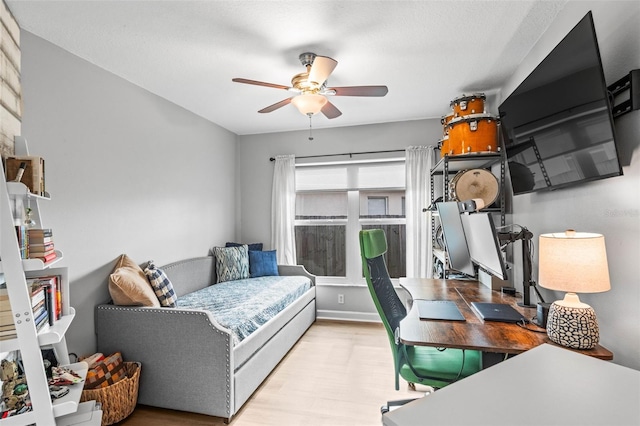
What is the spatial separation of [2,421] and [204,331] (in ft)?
3.20

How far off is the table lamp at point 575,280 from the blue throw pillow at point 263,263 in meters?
→ 3.20

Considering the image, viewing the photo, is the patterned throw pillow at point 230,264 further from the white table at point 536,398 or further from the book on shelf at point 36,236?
the white table at point 536,398

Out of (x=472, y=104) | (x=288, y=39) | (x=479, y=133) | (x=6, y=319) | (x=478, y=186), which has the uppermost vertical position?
(x=288, y=39)

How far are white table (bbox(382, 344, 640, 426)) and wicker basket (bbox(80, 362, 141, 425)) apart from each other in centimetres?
223

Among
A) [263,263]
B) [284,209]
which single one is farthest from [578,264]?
[284,209]

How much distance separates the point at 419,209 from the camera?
3986 millimetres

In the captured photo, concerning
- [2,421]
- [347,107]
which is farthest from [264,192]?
[2,421]

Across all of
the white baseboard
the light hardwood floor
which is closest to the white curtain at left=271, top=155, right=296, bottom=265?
the white baseboard

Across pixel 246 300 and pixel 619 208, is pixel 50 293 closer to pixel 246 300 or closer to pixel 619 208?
pixel 246 300

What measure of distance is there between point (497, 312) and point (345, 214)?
110 inches

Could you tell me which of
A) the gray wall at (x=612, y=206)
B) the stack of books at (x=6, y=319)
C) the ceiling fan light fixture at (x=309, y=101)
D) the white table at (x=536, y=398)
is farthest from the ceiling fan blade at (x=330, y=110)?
the white table at (x=536, y=398)

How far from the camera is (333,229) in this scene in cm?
450

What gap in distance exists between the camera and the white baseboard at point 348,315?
4.20 metres

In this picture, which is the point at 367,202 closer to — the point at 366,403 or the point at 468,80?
the point at 468,80
